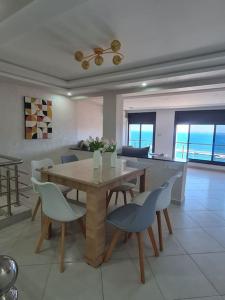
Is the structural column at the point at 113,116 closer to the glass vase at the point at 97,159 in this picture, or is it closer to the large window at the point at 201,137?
the glass vase at the point at 97,159

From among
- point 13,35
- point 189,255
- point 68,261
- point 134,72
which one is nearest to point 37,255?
point 68,261

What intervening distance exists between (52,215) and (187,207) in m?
2.49

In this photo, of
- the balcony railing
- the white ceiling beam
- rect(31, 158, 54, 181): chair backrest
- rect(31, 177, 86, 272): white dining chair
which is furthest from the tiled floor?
the balcony railing

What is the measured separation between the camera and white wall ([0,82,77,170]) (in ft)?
12.0

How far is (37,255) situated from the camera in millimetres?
2018

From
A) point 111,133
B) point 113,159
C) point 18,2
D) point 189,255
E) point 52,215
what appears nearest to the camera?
point 18,2

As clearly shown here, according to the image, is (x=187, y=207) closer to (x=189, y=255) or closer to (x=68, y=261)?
(x=189, y=255)

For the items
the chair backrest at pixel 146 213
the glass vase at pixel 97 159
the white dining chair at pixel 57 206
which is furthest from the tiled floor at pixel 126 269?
the glass vase at pixel 97 159

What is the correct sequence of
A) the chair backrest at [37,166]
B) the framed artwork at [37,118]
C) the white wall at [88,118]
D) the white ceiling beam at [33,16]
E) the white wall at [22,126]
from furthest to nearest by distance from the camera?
the white wall at [88,118]
the framed artwork at [37,118]
the white wall at [22,126]
the chair backrest at [37,166]
the white ceiling beam at [33,16]

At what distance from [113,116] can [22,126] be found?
1994 millimetres

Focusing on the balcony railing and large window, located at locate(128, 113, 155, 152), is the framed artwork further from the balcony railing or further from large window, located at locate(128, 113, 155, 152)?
the balcony railing

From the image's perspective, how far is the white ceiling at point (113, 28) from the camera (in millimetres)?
1611

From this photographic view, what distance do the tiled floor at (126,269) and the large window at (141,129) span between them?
240 inches

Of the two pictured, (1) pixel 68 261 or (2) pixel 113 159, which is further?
(2) pixel 113 159
